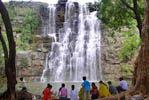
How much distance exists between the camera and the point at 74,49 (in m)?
35.5

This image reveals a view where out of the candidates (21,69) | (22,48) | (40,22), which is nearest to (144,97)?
(21,69)

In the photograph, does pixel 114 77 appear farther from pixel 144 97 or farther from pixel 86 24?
pixel 144 97

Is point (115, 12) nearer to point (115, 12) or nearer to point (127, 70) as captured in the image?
point (115, 12)

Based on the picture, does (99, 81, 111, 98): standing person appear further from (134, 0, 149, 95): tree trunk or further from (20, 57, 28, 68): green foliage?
(20, 57, 28, 68): green foliage

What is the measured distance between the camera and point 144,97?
7.40 m

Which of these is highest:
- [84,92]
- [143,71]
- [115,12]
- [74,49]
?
[115,12]

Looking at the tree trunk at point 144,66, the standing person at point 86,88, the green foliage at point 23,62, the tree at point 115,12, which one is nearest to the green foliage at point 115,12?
the tree at point 115,12

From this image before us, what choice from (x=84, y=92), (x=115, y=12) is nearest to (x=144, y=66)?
(x=84, y=92)

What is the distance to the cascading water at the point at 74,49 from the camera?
33000 millimetres

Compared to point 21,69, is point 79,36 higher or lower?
higher

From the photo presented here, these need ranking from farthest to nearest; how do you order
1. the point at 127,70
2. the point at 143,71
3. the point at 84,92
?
1. the point at 127,70
2. the point at 84,92
3. the point at 143,71

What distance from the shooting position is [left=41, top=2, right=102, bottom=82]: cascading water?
1299 inches

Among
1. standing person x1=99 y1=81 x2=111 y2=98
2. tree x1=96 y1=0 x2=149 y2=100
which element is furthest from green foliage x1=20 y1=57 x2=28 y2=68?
tree x1=96 y1=0 x2=149 y2=100

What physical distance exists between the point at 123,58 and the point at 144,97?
26.2 meters
